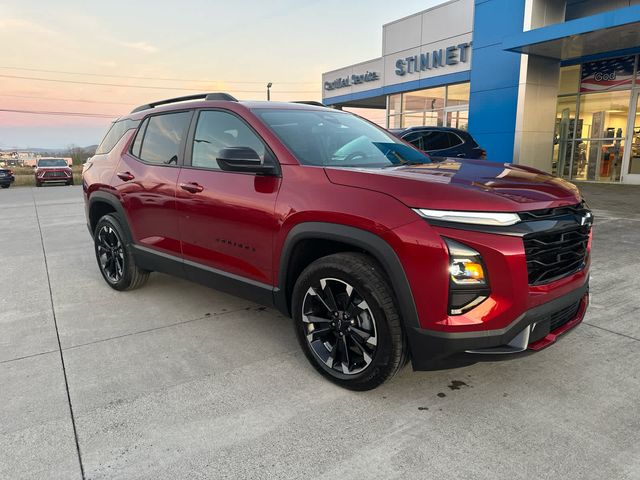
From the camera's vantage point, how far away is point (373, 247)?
8.23 ft

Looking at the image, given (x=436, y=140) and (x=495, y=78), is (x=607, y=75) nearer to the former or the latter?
(x=495, y=78)

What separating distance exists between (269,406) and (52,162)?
26.5 metres

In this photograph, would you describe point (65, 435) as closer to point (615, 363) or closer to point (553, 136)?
point (615, 363)

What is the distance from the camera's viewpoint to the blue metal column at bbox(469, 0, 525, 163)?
49.0 feet

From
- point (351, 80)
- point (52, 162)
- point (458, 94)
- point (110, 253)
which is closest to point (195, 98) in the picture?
point (110, 253)

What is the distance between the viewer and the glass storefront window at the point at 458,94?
19.1 metres

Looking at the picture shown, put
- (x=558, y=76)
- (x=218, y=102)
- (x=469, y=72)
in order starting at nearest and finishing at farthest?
(x=218, y=102)
(x=558, y=76)
(x=469, y=72)

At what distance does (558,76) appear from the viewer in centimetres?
1544

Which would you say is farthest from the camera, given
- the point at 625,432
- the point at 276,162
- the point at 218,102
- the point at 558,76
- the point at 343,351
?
the point at 558,76

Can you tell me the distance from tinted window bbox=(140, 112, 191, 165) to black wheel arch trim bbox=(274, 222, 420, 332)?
162 cm

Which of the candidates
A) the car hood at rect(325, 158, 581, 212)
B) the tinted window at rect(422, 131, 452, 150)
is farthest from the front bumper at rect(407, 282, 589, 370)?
the tinted window at rect(422, 131, 452, 150)

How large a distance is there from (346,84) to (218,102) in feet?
78.3

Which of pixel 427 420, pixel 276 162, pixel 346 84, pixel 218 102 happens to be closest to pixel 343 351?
pixel 427 420

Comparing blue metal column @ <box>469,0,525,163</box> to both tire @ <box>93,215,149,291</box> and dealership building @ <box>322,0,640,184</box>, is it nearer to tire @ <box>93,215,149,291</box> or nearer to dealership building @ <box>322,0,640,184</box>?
dealership building @ <box>322,0,640,184</box>
